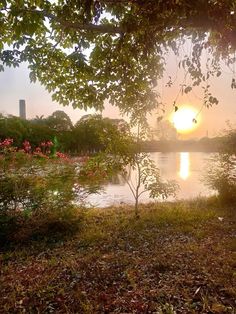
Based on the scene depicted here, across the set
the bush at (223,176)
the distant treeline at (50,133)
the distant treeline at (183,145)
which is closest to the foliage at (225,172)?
the bush at (223,176)

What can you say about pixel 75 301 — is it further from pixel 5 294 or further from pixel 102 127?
pixel 102 127

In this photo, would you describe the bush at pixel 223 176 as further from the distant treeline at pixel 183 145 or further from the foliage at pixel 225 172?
the distant treeline at pixel 183 145

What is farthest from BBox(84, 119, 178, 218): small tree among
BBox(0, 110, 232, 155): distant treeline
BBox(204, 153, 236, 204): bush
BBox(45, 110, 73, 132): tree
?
BBox(45, 110, 73, 132): tree

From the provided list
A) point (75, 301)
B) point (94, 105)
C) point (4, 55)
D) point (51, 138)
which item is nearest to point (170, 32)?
point (94, 105)

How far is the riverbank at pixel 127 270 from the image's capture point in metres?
4.52

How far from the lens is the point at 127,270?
5.55 m

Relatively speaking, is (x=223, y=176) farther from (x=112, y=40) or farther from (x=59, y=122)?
(x=59, y=122)

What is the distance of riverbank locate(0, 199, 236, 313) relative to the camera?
4.52 meters

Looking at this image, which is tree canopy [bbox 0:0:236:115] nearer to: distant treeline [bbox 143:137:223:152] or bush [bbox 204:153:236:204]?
bush [bbox 204:153:236:204]

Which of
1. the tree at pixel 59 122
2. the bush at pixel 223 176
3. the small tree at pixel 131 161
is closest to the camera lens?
the small tree at pixel 131 161

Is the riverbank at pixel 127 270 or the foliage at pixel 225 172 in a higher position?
the foliage at pixel 225 172

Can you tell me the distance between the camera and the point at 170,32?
609 cm

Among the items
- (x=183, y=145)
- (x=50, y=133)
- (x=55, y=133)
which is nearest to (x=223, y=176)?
(x=50, y=133)

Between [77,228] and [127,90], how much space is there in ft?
11.3
